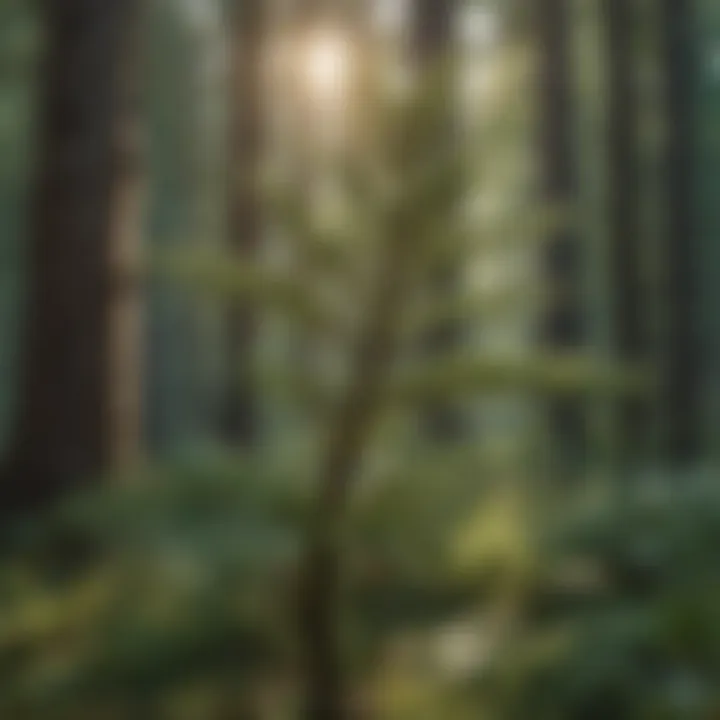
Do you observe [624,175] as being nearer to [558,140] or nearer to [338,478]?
[558,140]

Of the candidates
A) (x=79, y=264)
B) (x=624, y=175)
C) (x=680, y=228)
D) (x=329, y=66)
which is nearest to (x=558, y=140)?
(x=624, y=175)

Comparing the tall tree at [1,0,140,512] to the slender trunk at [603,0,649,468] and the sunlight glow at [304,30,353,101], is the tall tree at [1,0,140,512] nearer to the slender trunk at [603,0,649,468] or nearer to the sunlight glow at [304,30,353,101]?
the sunlight glow at [304,30,353,101]

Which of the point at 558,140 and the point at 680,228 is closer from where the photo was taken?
the point at 558,140

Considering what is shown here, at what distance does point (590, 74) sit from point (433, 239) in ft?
31.4

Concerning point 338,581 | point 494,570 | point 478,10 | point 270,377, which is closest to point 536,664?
point 494,570

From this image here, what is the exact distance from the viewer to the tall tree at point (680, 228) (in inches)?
391

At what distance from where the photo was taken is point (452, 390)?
2160 millimetres

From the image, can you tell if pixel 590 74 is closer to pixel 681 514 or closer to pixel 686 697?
pixel 681 514

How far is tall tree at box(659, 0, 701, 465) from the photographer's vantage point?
9.92 m

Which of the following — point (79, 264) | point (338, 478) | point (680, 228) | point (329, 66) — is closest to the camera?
point (338, 478)

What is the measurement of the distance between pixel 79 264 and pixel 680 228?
268 inches

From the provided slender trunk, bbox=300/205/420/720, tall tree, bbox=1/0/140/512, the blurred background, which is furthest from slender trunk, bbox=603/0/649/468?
slender trunk, bbox=300/205/420/720

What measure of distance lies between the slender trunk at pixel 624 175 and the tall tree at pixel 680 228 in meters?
0.24

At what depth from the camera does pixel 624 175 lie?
34.8 ft
